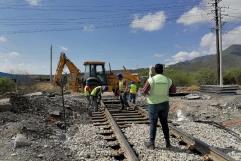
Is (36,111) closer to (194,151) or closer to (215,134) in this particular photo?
(215,134)

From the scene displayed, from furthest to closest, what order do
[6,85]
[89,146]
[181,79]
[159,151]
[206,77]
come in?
[181,79], [206,77], [6,85], [89,146], [159,151]

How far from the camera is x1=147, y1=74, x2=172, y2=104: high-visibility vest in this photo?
354 inches

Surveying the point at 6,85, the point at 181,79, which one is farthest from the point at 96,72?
the point at 181,79

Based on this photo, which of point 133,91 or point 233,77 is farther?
point 233,77

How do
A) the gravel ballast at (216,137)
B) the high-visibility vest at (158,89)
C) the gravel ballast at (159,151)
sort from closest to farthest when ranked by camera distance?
the gravel ballast at (159,151), the gravel ballast at (216,137), the high-visibility vest at (158,89)

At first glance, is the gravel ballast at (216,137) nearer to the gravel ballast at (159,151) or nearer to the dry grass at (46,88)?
the gravel ballast at (159,151)

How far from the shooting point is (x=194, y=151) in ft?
28.7

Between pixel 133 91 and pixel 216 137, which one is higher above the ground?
pixel 133 91

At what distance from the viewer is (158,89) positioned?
29.6ft

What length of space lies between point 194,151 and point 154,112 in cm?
123

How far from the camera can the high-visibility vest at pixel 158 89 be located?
9.00 metres

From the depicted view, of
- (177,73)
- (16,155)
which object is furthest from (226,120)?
(177,73)

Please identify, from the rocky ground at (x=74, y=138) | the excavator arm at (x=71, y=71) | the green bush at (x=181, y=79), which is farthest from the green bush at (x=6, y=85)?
the green bush at (x=181, y=79)

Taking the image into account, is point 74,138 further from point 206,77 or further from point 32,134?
point 206,77
